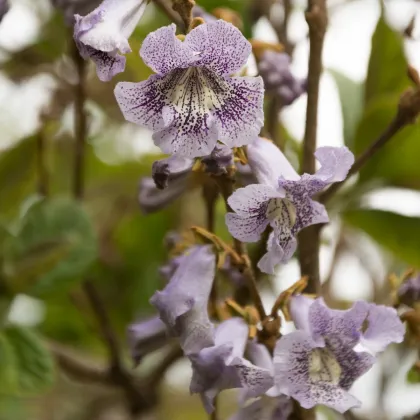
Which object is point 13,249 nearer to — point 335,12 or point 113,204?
point 113,204

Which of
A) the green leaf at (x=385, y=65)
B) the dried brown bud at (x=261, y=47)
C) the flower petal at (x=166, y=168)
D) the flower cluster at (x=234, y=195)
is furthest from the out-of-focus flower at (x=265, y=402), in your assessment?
the green leaf at (x=385, y=65)

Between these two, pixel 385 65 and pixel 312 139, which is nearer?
pixel 312 139

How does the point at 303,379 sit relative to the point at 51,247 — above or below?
above

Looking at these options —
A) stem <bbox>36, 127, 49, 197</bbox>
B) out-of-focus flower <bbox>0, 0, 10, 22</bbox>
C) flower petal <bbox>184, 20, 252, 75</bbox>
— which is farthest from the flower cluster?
stem <bbox>36, 127, 49, 197</bbox>

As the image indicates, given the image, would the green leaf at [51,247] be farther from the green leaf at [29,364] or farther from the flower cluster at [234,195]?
the flower cluster at [234,195]

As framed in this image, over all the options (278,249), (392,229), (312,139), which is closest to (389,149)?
(392,229)

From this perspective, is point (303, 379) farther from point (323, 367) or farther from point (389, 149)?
point (389, 149)

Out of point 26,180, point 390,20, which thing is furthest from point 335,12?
point 26,180

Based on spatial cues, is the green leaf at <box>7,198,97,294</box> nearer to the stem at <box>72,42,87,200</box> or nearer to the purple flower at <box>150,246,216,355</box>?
the stem at <box>72,42,87,200</box>
